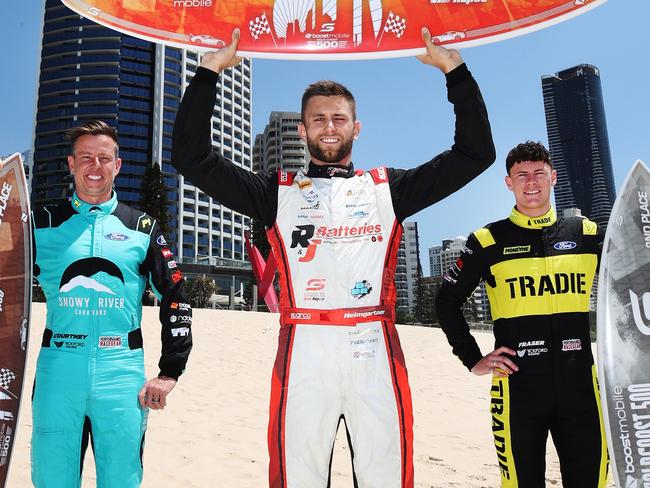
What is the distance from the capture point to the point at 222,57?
3.31 m

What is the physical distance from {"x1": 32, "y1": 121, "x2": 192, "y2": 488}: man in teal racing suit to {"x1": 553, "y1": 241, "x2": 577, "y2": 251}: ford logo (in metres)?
2.62

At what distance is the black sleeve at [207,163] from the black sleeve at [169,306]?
740mm

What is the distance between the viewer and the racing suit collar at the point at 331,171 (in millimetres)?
3270

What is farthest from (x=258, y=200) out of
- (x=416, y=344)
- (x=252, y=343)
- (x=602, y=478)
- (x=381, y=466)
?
(x=416, y=344)

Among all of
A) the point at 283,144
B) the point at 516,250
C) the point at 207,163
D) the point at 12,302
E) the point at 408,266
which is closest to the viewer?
the point at 207,163

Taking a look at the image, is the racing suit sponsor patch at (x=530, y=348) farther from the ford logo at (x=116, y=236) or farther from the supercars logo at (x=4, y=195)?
the supercars logo at (x=4, y=195)

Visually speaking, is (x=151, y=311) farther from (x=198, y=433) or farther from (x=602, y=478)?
(x=602, y=478)

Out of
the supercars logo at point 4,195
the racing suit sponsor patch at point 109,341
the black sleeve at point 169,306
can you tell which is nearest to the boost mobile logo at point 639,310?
the black sleeve at point 169,306

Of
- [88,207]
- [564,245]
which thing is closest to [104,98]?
[88,207]

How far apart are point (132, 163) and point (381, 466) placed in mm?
103867

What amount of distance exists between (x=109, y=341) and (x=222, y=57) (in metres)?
1.90

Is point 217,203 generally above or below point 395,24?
above

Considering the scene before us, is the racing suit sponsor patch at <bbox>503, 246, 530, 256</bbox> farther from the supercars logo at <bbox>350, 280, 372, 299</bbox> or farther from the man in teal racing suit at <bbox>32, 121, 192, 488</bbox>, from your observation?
the man in teal racing suit at <bbox>32, 121, 192, 488</bbox>

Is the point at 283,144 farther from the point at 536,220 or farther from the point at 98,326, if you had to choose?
the point at 98,326
